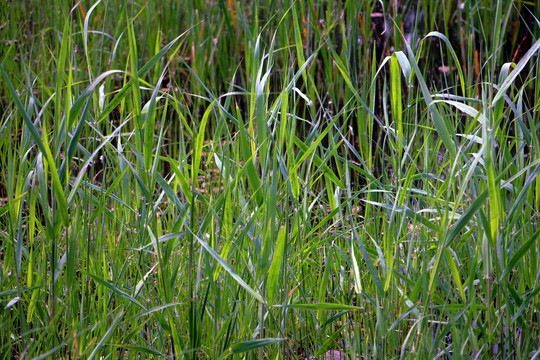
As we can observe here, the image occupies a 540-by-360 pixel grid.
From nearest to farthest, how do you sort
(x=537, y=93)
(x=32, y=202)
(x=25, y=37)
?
1. (x=32, y=202)
2. (x=537, y=93)
3. (x=25, y=37)

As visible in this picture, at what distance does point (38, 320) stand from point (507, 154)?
1137 mm

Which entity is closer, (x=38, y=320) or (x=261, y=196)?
(x=261, y=196)

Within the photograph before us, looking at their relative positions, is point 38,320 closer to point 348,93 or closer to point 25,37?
point 348,93

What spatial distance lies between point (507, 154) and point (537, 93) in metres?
Answer: 0.17

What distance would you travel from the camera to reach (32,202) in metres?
1.08

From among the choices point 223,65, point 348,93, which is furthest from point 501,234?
point 223,65

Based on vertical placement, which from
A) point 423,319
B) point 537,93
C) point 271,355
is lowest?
point 271,355

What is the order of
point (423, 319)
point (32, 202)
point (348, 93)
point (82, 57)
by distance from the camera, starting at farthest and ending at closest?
point (82, 57) → point (348, 93) → point (32, 202) → point (423, 319)

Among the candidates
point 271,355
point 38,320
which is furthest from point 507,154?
point 38,320

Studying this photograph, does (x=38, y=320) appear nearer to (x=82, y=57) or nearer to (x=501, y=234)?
(x=501, y=234)

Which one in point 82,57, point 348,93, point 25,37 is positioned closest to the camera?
point 348,93

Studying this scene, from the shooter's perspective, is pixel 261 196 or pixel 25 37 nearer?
pixel 261 196

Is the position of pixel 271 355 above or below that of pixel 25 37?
below

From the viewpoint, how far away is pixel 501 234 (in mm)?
1009
